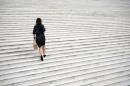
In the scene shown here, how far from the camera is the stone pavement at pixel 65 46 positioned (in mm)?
6074

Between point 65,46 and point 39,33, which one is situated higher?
point 39,33

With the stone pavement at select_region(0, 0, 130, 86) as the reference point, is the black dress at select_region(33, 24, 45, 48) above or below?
above

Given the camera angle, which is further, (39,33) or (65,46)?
(65,46)

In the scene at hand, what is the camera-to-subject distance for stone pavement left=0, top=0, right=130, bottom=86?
6.07 metres

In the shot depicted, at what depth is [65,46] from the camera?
755 centimetres

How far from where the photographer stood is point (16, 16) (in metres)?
9.20

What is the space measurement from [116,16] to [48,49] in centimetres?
555

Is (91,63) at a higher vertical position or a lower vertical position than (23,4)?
lower

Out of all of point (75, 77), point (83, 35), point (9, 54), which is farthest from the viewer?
point (83, 35)

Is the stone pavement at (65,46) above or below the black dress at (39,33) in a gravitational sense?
below

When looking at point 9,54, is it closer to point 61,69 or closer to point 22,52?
point 22,52

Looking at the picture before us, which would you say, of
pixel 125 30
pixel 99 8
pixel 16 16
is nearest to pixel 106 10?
pixel 99 8

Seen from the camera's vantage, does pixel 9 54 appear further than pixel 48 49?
No

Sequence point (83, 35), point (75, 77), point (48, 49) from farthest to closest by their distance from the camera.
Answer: point (83, 35) < point (48, 49) < point (75, 77)
